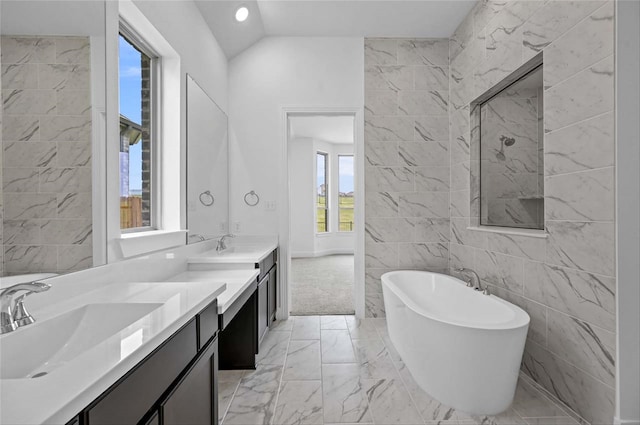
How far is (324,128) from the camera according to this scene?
657 centimetres

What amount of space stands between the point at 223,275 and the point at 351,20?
2.64 m

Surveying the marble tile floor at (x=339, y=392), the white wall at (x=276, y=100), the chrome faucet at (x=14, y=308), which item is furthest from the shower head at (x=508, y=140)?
the chrome faucet at (x=14, y=308)

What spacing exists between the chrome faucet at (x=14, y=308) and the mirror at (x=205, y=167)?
1.54 meters

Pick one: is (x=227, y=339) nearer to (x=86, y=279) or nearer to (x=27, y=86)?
(x=86, y=279)

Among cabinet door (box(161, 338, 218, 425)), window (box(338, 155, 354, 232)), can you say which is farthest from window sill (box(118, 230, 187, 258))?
window (box(338, 155, 354, 232))

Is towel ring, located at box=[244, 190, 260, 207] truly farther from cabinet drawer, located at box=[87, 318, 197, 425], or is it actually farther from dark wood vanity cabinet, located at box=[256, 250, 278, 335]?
cabinet drawer, located at box=[87, 318, 197, 425]

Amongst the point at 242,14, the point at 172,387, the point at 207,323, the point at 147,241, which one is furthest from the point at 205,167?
the point at 172,387

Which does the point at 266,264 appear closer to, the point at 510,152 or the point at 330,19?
the point at 510,152

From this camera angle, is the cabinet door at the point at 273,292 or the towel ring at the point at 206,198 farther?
the cabinet door at the point at 273,292

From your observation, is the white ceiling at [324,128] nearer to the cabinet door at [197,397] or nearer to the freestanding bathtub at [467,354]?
the freestanding bathtub at [467,354]

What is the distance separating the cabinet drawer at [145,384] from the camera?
26.8 inches

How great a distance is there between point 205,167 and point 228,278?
1.16m

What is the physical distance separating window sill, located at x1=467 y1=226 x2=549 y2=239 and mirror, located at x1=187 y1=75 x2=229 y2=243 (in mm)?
2337

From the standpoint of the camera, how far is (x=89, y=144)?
4.42ft
